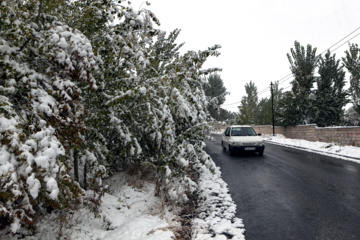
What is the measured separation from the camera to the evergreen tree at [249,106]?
3916 centimetres

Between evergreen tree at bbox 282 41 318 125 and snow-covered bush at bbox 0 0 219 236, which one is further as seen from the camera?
evergreen tree at bbox 282 41 318 125

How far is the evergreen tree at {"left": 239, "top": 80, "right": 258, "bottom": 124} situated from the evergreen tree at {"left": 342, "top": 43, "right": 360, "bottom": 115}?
640 inches

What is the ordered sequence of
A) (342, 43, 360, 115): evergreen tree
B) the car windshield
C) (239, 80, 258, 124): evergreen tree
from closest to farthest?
the car windshield, (342, 43, 360, 115): evergreen tree, (239, 80, 258, 124): evergreen tree

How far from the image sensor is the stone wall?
14.9m

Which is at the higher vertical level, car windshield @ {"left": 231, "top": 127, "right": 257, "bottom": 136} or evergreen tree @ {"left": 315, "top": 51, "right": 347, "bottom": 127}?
evergreen tree @ {"left": 315, "top": 51, "right": 347, "bottom": 127}

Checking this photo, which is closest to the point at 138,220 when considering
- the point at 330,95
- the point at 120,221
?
the point at 120,221

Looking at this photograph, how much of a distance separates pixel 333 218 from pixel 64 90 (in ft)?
16.5

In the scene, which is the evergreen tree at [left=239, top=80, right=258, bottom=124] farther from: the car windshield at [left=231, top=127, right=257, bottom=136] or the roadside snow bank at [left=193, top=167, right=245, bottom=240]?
the roadside snow bank at [left=193, top=167, right=245, bottom=240]

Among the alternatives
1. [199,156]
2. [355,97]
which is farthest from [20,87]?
[355,97]

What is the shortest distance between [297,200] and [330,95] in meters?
22.0

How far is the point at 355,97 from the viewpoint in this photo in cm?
2309

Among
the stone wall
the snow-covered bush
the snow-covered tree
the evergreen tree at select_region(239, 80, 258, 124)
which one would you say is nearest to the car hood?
the snow-covered bush

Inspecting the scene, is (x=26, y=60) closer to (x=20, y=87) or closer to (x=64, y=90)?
(x=20, y=87)

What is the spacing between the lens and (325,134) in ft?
59.7
